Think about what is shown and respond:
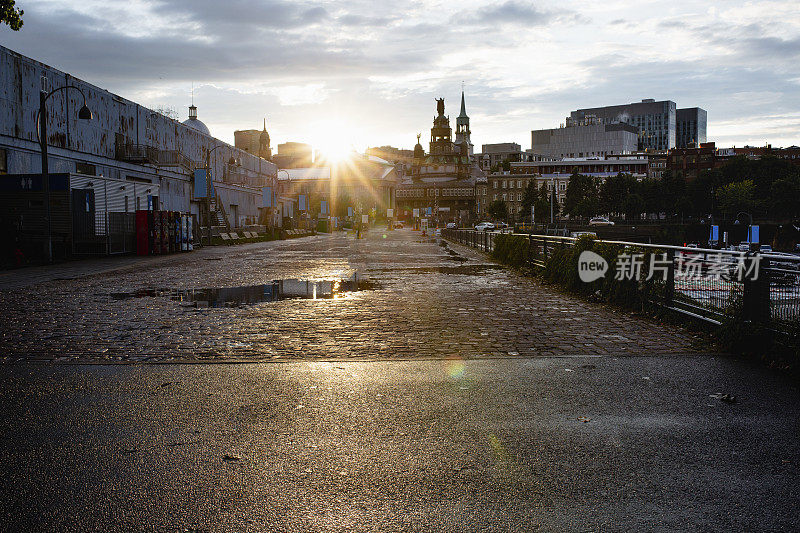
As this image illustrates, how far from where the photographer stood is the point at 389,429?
188 inches

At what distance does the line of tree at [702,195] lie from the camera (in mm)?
98062

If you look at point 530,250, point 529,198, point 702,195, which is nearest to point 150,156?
point 530,250

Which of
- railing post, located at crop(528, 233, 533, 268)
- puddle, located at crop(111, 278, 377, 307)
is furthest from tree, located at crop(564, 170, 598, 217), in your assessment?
puddle, located at crop(111, 278, 377, 307)

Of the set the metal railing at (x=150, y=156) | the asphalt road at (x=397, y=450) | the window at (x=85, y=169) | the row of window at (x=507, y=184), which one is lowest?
the asphalt road at (x=397, y=450)

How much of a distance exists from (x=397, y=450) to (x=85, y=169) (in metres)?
40.7

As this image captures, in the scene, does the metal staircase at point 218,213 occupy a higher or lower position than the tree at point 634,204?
lower

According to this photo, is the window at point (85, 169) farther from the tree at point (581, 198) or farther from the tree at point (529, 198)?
the tree at point (529, 198)

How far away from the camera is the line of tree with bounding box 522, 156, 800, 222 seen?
322 ft

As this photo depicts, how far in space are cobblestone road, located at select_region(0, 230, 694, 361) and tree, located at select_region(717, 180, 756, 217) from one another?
96934 millimetres

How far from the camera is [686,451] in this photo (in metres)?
4.34

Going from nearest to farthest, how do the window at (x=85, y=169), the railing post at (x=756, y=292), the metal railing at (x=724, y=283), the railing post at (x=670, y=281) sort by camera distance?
1. the metal railing at (x=724, y=283)
2. the railing post at (x=756, y=292)
3. the railing post at (x=670, y=281)
4. the window at (x=85, y=169)

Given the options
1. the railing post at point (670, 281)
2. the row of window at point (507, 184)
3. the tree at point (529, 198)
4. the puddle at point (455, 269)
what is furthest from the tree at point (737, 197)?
the railing post at point (670, 281)

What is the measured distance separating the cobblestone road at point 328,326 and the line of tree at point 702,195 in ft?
320

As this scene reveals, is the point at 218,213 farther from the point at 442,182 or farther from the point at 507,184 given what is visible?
the point at 442,182
